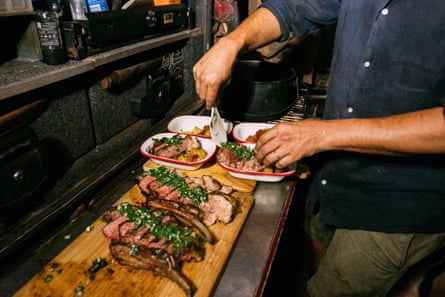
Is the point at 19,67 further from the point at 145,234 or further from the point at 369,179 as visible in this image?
the point at 369,179

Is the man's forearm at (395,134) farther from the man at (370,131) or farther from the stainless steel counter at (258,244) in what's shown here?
the stainless steel counter at (258,244)

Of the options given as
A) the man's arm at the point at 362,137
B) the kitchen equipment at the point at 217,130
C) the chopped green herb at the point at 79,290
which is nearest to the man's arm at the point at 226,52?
the kitchen equipment at the point at 217,130

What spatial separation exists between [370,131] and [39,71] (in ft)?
4.83

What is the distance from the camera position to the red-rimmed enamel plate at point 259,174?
6.08 ft

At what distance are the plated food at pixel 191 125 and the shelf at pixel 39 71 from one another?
662 mm

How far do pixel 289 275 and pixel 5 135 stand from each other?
2.86 m

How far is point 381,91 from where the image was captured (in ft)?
5.27

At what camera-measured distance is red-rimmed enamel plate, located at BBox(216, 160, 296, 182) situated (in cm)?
185

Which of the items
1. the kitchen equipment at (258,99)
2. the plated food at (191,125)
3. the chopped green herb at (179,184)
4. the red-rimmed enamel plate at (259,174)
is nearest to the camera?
the chopped green herb at (179,184)

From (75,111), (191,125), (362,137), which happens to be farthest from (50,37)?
(362,137)

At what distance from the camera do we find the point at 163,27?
2.27 metres

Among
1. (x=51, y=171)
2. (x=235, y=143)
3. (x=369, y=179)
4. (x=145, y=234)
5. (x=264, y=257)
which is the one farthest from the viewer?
(x=235, y=143)

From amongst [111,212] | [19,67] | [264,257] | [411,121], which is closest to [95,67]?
[19,67]

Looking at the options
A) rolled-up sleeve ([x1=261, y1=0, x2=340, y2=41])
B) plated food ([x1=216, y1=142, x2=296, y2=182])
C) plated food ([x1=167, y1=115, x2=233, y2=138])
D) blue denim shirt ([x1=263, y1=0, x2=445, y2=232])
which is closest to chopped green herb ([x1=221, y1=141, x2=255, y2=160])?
plated food ([x1=216, y1=142, x2=296, y2=182])
